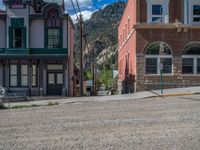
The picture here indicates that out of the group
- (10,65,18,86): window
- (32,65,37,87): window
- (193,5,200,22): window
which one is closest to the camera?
(193,5,200,22): window

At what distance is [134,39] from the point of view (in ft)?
129

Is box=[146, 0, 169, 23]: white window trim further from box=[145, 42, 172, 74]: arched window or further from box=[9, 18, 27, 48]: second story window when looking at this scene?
box=[9, 18, 27, 48]: second story window

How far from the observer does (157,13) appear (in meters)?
38.9

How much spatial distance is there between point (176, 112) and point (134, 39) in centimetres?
2157

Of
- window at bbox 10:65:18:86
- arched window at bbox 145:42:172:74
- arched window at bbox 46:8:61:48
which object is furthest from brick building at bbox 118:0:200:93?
window at bbox 10:65:18:86

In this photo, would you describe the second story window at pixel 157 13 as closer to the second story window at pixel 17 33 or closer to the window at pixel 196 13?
the window at pixel 196 13

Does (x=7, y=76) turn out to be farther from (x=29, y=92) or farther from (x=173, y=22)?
(x=173, y=22)

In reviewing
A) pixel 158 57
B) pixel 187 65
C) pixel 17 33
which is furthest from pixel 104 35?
pixel 158 57

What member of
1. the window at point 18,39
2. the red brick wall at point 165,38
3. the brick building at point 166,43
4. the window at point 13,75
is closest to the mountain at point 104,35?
the window at point 13,75

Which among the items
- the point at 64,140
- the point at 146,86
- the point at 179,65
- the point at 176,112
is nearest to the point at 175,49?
the point at 179,65

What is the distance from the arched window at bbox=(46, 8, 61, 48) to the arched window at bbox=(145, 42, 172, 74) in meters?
8.81

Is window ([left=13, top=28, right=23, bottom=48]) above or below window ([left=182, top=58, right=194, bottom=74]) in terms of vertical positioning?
above

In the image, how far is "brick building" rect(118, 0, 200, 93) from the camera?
38.2 meters

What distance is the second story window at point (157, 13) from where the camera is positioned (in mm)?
A: 38750
